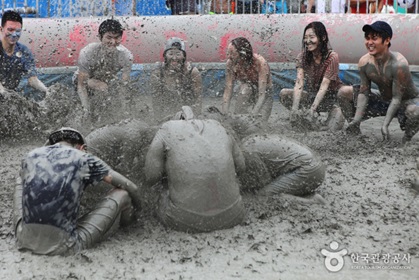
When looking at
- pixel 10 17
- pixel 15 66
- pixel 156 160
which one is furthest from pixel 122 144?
pixel 10 17

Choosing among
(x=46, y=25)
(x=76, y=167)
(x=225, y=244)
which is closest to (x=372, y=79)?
(x=225, y=244)

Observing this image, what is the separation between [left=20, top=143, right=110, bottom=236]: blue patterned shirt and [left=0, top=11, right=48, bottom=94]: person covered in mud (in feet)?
12.4

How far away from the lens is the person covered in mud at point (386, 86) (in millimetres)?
6645

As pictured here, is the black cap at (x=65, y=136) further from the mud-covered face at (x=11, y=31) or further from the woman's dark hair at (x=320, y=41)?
the woman's dark hair at (x=320, y=41)

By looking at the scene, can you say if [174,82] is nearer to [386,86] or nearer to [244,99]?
[244,99]

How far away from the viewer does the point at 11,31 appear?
24.1ft

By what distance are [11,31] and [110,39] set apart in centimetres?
122

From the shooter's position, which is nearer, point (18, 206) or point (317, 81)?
point (18, 206)

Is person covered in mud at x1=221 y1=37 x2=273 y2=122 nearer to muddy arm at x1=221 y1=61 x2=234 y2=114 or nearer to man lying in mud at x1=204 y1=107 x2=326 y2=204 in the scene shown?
muddy arm at x1=221 y1=61 x2=234 y2=114

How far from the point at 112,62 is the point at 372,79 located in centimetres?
328

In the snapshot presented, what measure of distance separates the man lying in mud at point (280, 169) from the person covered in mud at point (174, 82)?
8.30 ft

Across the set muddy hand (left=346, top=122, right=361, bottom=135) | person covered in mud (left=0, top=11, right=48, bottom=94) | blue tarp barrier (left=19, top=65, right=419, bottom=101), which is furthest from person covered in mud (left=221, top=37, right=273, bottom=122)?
person covered in mud (left=0, top=11, right=48, bottom=94)

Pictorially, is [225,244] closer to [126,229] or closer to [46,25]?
[126,229]

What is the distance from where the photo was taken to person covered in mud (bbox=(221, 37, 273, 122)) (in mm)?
7324
